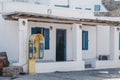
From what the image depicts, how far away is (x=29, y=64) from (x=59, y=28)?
5.45 meters

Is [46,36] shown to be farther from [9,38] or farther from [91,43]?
[91,43]

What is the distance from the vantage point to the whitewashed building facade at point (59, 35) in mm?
18862

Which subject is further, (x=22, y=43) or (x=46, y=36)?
(x=46, y=36)

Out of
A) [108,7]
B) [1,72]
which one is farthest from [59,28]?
[108,7]

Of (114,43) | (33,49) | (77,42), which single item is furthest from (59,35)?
(33,49)

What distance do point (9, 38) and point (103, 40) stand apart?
8.62 metres

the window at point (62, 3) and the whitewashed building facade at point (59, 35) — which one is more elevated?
the window at point (62, 3)

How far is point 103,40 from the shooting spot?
26.0 m

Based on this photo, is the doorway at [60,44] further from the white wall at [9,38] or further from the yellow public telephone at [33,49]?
the yellow public telephone at [33,49]

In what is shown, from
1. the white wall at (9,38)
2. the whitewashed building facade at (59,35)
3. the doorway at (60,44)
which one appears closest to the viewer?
the whitewashed building facade at (59,35)

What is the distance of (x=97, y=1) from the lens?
107ft

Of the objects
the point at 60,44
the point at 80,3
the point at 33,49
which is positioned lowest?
the point at 33,49

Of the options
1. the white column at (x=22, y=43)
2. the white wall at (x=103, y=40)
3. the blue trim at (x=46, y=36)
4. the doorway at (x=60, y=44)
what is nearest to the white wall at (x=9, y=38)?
the white column at (x=22, y=43)

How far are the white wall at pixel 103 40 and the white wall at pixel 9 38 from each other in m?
7.70
